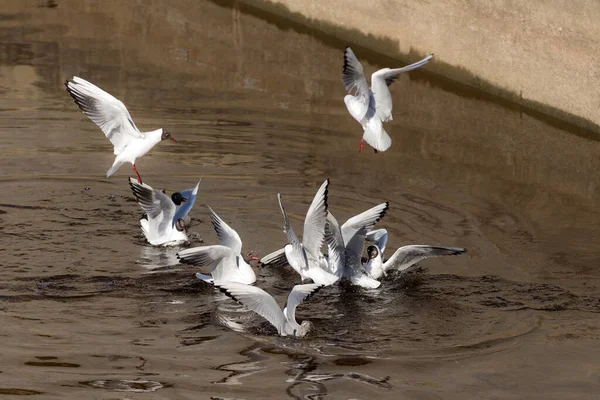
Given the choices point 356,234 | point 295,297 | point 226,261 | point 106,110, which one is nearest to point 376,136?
point 356,234

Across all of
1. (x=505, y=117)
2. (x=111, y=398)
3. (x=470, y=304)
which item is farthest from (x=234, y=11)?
(x=111, y=398)

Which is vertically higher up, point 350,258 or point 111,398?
point 350,258

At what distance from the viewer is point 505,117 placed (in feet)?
47.4

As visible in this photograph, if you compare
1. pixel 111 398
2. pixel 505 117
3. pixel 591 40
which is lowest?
pixel 111 398

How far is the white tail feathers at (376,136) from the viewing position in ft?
36.6

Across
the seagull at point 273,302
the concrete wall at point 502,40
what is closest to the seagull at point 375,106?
the seagull at point 273,302

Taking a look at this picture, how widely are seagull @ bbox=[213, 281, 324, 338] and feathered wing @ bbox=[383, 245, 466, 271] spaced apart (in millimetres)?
1350

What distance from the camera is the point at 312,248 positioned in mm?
9578

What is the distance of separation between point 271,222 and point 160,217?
43.1 inches

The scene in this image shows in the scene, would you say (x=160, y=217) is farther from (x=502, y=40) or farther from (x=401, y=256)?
(x=502, y=40)

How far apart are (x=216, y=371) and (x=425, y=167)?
16.9 feet

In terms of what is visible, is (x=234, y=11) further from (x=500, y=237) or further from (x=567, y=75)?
(x=500, y=237)

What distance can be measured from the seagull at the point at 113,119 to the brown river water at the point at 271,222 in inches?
25.4

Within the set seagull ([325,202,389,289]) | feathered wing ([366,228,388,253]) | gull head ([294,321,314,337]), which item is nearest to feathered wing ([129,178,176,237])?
seagull ([325,202,389,289])
